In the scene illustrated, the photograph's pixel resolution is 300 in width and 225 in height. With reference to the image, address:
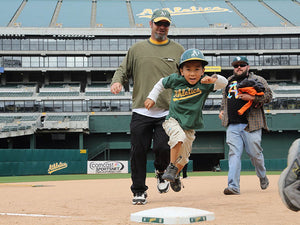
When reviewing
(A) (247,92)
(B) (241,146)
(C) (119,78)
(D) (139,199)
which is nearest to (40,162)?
(B) (241,146)

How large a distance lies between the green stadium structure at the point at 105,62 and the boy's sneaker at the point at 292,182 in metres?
34.8

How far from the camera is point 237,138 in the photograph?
7.01 metres

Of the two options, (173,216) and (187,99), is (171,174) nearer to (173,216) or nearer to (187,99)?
(187,99)

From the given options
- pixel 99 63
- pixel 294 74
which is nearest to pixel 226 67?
pixel 294 74

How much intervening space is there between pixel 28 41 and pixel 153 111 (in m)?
42.6

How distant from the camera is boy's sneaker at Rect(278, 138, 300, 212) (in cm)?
254

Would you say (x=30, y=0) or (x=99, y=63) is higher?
(x=30, y=0)

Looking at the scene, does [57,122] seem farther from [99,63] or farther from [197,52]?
[197,52]

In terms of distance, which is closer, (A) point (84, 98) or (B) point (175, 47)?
(B) point (175, 47)

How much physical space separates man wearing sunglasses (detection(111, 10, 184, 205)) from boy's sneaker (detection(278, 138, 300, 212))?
9.98 feet

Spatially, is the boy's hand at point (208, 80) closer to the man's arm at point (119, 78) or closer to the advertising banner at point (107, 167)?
the man's arm at point (119, 78)

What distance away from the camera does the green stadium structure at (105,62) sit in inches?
1583

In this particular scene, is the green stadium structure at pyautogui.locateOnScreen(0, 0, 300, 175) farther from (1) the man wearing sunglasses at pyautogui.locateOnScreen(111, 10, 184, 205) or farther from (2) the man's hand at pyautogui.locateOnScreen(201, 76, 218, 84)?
(2) the man's hand at pyautogui.locateOnScreen(201, 76, 218, 84)

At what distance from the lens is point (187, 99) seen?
5.16 meters
